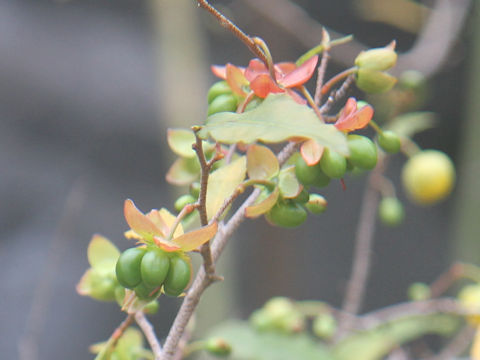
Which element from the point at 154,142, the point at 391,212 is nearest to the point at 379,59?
the point at 391,212

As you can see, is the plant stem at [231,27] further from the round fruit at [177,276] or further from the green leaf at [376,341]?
the green leaf at [376,341]

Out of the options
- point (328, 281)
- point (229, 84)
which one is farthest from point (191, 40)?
point (229, 84)

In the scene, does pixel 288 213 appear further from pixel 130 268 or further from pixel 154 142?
pixel 154 142

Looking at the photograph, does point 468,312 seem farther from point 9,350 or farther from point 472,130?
point 472,130

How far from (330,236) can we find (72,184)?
1.99 feet

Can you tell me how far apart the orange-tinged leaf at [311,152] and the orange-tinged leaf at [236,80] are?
5 cm

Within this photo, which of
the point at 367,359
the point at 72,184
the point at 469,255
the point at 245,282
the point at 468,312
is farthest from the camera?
the point at 245,282

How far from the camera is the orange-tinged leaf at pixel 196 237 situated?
20cm

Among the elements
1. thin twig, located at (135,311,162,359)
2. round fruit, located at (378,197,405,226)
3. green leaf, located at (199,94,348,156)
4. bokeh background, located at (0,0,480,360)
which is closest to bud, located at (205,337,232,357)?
thin twig, located at (135,311,162,359)

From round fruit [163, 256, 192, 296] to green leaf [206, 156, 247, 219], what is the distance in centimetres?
3

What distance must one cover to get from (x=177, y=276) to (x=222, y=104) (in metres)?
0.08

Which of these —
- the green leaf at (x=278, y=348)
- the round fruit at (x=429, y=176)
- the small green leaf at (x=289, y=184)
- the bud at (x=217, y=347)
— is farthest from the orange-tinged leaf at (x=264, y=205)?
the round fruit at (x=429, y=176)

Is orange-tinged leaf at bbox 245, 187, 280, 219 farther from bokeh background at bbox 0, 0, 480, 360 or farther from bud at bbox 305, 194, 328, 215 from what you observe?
bokeh background at bbox 0, 0, 480, 360

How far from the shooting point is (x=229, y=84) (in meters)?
0.25
